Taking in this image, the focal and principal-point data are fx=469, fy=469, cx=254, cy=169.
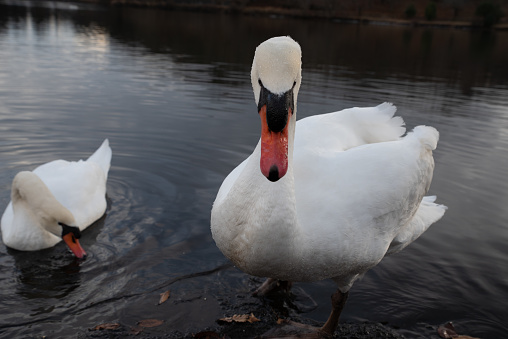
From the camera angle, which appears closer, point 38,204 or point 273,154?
point 273,154

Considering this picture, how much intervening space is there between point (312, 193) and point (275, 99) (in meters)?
1.15

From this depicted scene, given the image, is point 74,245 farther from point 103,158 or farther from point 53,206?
point 103,158

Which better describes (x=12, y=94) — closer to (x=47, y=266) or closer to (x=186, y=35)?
(x=47, y=266)

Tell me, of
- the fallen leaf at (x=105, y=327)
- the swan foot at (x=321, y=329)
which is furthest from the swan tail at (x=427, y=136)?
the fallen leaf at (x=105, y=327)

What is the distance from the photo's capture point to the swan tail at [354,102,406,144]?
15.6 ft

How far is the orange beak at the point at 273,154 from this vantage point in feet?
8.70

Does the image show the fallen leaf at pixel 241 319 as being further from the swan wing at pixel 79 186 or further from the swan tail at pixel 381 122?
the swan wing at pixel 79 186

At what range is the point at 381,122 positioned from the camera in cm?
479

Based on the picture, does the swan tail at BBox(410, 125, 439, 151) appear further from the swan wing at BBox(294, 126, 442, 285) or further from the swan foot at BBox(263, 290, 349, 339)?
the swan foot at BBox(263, 290, 349, 339)

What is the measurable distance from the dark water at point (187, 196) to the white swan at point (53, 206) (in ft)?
0.66

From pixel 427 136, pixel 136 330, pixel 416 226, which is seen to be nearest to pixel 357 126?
pixel 427 136

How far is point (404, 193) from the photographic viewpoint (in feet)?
13.1

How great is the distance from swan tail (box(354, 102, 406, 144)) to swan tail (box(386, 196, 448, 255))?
0.88 m

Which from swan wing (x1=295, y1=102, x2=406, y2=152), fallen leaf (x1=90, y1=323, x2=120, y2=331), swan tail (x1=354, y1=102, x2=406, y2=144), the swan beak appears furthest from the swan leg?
the swan beak
